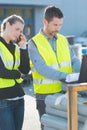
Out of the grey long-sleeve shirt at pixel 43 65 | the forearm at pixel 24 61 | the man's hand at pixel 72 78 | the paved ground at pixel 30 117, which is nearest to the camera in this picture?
the man's hand at pixel 72 78

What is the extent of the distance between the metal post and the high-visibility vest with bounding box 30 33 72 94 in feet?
2.96

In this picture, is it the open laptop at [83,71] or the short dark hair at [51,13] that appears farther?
the short dark hair at [51,13]

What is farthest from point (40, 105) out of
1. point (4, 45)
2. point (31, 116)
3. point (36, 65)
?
point (31, 116)

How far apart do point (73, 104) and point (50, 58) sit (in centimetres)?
99

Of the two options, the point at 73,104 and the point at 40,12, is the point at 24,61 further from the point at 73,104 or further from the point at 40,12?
the point at 40,12

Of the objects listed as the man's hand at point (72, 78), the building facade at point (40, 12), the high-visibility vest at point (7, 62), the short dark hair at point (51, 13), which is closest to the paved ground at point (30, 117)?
the high-visibility vest at point (7, 62)

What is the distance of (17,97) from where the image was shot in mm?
4047

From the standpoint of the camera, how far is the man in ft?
12.9

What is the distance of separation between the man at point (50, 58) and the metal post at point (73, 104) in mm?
735

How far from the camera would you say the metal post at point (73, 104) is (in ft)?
A: 10.1

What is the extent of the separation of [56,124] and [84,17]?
26.2 meters

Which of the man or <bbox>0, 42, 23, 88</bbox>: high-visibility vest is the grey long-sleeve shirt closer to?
the man

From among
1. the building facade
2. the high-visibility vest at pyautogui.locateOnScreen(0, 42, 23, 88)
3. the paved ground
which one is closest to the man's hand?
the high-visibility vest at pyautogui.locateOnScreen(0, 42, 23, 88)

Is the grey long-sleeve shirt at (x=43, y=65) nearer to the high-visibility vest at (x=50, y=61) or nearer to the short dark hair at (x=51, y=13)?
the high-visibility vest at (x=50, y=61)
